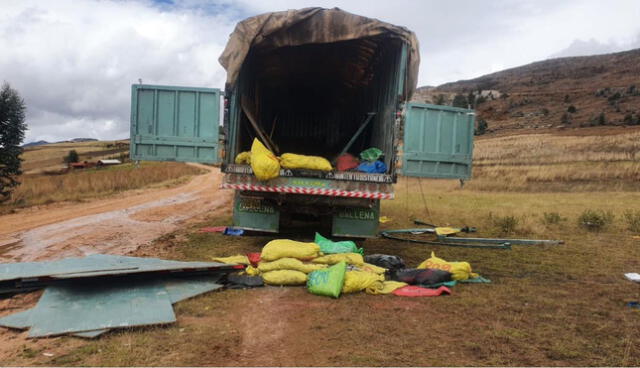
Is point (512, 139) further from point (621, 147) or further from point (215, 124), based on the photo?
point (215, 124)

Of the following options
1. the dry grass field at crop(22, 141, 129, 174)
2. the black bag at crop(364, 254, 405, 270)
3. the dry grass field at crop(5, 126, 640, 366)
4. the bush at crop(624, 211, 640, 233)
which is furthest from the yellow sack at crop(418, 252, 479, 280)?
the dry grass field at crop(22, 141, 129, 174)

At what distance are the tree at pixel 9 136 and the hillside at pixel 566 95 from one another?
4650 cm

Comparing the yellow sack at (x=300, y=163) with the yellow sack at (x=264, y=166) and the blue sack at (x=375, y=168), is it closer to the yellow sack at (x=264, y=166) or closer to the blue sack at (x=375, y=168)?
the yellow sack at (x=264, y=166)

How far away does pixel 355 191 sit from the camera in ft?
22.7

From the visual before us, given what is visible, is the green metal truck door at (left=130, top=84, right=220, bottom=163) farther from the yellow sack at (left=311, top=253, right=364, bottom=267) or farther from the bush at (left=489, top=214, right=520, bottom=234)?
the bush at (left=489, top=214, right=520, bottom=234)

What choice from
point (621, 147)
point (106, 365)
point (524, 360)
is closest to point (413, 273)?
point (524, 360)

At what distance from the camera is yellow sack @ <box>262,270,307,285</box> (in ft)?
17.8

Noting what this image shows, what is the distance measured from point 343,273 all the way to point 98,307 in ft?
8.06

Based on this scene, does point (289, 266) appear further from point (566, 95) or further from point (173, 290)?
point (566, 95)

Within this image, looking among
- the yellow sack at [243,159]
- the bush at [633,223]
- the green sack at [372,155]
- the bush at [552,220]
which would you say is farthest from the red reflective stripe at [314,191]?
the bush at [633,223]

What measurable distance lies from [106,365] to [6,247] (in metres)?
6.25

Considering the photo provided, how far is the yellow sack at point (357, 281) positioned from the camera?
16.8ft

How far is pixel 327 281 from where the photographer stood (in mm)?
5074

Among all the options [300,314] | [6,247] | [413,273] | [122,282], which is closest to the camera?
[300,314]
